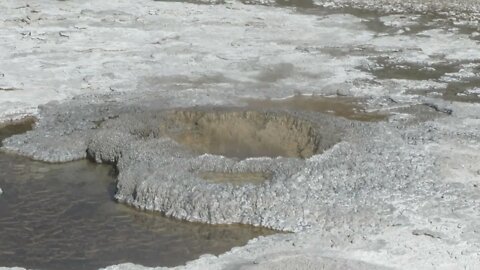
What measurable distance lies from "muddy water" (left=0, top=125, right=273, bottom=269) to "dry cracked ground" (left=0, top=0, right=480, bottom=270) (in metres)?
0.22

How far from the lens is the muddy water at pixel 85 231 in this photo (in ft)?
21.9

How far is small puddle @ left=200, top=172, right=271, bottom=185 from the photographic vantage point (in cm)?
799

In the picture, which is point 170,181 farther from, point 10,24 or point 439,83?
point 10,24

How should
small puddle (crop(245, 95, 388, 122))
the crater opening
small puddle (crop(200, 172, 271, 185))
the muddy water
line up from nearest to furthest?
the muddy water, small puddle (crop(200, 172, 271, 185)), the crater opening, small puddle (crop(245, 95, 388, 122))

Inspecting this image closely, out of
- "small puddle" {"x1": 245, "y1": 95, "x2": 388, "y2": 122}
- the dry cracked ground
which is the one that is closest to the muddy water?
the dry cracked ground

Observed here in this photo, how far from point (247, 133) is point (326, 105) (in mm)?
1791

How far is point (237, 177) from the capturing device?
8.09 m

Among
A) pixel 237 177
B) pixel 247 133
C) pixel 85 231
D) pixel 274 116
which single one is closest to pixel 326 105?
pixel 274 116

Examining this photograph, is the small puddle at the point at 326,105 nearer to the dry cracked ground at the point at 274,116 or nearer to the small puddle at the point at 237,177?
the dry cracked ground at the point at 274,116

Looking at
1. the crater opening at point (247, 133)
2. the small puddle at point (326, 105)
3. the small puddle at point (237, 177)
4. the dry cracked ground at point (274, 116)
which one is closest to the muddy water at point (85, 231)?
the dry cracked ground at point (274, 116)

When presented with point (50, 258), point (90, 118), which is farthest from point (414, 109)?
point (50, 258)

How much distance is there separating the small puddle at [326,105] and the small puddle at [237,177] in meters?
2.47

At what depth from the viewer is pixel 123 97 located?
10.9 metres

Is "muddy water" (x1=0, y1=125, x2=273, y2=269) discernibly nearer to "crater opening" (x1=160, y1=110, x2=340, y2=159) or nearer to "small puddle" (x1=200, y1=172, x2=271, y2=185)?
"small puddle" (x1=200, y1=172, x2=271, y2=185)
